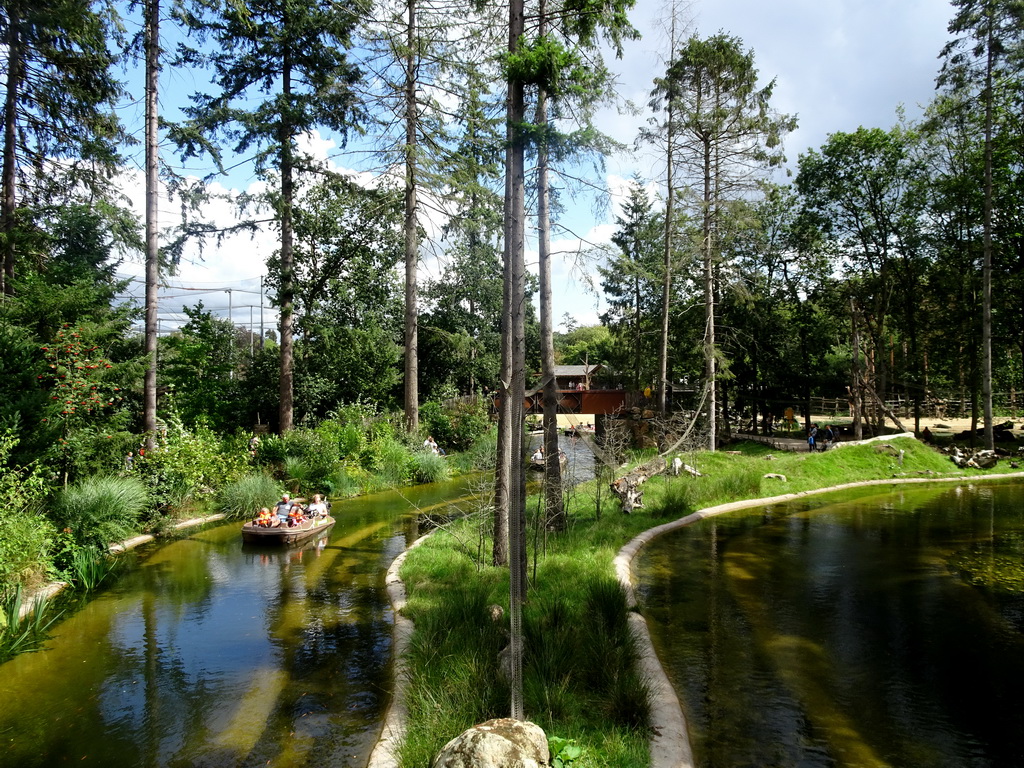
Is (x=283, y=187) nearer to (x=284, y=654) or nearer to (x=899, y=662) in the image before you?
(x=284, y=654)

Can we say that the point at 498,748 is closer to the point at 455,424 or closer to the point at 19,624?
the point at 19,624

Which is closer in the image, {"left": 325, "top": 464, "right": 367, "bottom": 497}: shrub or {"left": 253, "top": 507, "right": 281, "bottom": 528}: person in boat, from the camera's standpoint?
{"left": 253, "top": 507, "right": 281, "bottom": 528}: person in boat

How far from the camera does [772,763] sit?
4.80m

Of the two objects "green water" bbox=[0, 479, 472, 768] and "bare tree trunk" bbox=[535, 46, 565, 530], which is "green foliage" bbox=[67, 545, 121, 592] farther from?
"bare tree trunk" bbox=[535, 46, 565, 530]

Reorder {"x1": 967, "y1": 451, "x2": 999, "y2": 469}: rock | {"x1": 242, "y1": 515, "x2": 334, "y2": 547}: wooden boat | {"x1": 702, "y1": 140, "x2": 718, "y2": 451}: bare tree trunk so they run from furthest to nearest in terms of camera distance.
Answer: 1. {"x1": 967, "y1": 451, "x2": 999, "y2": 469}: rock
2. {"x1": 702, "y1": 140, "x2": 718, "y2": 451}: bare tree trunk
3. {"x1": 242, "y1": 515, "x2": 334, "y2": 547}: wooden boat

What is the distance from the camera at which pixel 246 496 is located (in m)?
13.9

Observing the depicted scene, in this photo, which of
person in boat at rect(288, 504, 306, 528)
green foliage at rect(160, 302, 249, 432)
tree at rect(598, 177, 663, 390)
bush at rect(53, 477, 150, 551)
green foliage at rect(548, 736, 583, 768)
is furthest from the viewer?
tree at rect(598, 177, 663, 390)

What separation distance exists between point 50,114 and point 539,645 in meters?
17.9

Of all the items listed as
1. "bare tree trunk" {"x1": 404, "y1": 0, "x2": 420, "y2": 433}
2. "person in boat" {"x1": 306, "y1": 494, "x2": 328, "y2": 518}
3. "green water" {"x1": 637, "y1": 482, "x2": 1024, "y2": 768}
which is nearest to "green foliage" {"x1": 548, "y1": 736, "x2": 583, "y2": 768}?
"green water" {"x1": 637, "y1": 482, "x2": 1024, "y2": 768}

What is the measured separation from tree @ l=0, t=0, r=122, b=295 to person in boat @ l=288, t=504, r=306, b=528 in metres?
8.68

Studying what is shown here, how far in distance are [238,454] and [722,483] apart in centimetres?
1238

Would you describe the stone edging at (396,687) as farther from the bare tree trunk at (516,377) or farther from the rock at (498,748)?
the bare tree trunk at (516,377)

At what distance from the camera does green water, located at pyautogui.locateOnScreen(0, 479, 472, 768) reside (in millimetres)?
5227

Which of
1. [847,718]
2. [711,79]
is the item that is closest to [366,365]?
[711,79]
